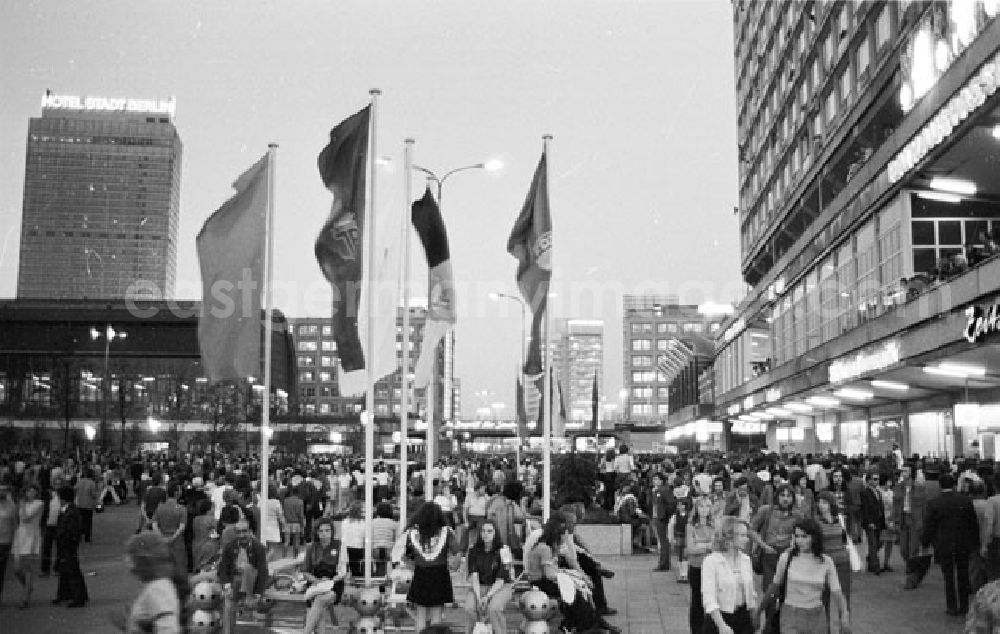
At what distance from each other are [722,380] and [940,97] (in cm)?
5836

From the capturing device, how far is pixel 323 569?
11734mm

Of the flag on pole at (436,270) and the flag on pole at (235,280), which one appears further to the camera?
the flag on pole at (436,270)

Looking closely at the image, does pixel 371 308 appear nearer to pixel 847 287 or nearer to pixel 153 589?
pixel 153 589

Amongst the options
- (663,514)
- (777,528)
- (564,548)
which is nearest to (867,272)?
(663,514)

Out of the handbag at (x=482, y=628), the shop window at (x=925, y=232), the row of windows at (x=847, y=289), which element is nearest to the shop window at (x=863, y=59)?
the row of windows at (x=847, y=289)

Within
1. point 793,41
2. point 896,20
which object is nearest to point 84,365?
point 793,41

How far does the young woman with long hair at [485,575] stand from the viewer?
10.9 meters

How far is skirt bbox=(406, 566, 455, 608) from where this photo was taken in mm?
10906

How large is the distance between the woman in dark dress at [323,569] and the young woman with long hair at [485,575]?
1383 mm

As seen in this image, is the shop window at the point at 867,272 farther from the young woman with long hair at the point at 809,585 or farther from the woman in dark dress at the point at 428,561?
the young woman with long hair at the point at 809,585

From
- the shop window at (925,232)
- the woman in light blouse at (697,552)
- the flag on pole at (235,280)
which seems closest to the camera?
the woman in light blouse at (697,552)

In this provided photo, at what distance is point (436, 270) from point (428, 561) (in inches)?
325

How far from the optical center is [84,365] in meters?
79.9

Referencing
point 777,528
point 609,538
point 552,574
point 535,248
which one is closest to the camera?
point 552,574
